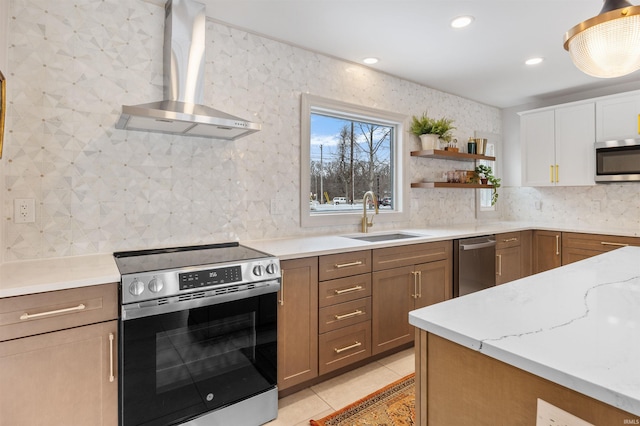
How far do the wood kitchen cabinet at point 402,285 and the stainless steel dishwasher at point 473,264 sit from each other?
0.12m

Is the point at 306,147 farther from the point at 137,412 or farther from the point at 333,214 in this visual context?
the point at 137,412

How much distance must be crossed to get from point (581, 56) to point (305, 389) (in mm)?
2387

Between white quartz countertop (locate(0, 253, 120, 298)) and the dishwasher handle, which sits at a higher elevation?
white quartz countertop (locate(0, 253, 120, 298))

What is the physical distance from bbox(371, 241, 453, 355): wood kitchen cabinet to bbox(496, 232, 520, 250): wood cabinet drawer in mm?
851

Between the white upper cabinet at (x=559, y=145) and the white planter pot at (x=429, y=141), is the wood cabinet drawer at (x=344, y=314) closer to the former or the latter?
the white planter pot at (x=429, y=141)

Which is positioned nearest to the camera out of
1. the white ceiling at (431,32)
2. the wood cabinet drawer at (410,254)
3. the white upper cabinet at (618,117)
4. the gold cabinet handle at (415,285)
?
the white ceiling at (431,32)

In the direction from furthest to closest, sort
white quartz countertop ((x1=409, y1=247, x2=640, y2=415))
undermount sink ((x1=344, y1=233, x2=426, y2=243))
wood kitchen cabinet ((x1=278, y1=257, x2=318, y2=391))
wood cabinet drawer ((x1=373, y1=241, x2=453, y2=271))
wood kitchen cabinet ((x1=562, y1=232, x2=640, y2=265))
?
wood kitchen cabinet ((x1=562, y1=232, x2=640, y2=265)), undermount sink ((x1=344, y1=233, x2=426, y2=243)), wood cabinet drawer ((x1=373, y1=241, x2=453, y2=271)), wood kitchen cabinet ((x1=278, y1=257, x2=318, y2=391)), white quartz countertop ((x1=409, y1=247, x2=640, y2=415))

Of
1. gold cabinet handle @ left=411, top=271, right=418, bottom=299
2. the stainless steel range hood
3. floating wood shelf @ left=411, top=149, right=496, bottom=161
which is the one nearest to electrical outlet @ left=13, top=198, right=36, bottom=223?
the stainless steel range hood

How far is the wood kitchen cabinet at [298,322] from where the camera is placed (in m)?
2.10

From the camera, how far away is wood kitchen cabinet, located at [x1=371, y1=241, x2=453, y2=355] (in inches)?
101

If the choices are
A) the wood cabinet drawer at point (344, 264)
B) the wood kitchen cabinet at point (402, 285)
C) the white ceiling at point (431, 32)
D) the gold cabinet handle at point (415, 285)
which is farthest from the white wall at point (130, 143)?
the gold cabinet handle at point (415, 285)

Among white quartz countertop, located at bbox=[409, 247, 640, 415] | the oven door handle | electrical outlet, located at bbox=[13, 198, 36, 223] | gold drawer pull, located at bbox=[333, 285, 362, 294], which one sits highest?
electrical outlet, located at bbox=[13, 198, 36, 223]

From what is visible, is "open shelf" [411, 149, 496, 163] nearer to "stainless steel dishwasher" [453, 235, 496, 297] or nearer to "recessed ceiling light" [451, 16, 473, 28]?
"stainless steel dishwasher" [453, 235, 496, 297]

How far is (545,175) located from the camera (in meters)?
4.07
